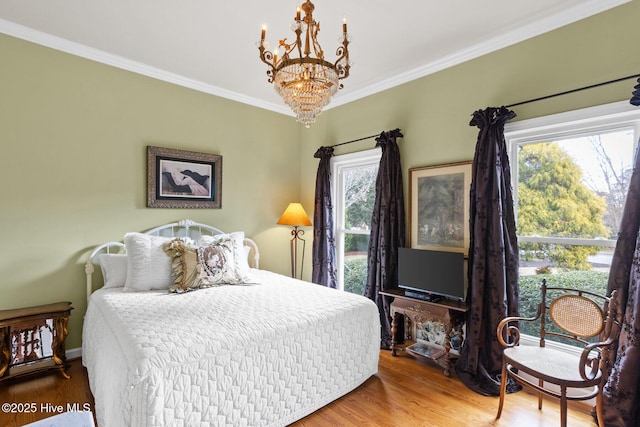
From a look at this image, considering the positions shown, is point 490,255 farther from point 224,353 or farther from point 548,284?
point 224,353

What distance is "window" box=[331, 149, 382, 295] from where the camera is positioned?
12.5 feet

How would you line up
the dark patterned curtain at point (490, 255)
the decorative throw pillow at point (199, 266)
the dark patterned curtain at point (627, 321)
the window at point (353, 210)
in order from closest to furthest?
the dark patterned curtain at point (627, 321)
the dark patterned curtain at point (490, 255)
the decorative throw pillow at point (199, 266)
the window at point (353, 210)

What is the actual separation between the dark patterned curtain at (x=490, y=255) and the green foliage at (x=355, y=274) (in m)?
1.42

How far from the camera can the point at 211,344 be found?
1743 mm

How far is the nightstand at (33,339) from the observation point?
2.43 meters

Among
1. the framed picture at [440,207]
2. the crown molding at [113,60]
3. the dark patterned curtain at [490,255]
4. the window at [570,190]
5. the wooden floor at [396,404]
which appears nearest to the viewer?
the wooden floor at [396,404]

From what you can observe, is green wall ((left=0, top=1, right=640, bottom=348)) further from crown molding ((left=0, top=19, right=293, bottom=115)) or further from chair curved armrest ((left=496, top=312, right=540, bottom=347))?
chair curved armrest ((left=496, top=312, right=540, bottom=347))

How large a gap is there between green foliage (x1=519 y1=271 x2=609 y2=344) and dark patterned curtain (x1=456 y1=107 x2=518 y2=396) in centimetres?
19

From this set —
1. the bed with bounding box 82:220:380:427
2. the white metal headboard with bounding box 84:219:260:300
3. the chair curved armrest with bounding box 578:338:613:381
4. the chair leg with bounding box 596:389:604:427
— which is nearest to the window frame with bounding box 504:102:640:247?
the chair curved armrest with bounding box 578:338:613:381

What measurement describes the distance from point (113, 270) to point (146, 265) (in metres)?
0.34

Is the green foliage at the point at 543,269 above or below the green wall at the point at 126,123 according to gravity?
below

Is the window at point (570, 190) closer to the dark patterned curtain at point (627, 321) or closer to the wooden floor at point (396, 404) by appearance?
the dark patterned curtain at point (627, 321)

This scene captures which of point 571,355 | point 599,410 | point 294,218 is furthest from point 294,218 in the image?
point 599,410

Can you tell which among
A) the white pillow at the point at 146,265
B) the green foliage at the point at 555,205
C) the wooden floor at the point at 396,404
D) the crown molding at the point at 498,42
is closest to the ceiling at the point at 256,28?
the crown molding at the point at 498,42
